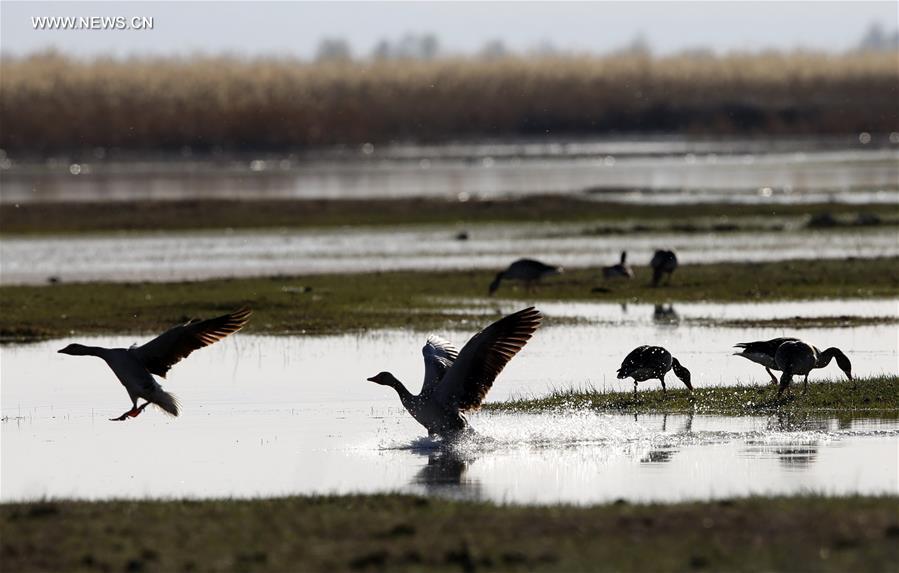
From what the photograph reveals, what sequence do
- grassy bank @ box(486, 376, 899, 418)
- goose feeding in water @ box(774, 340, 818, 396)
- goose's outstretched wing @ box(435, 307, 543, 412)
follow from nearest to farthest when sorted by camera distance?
goose's outstretched wing @ box(435, 307, 543, 412) < grassy bank @ box(486, 376, 899, 418) < goose feeding in water @ box(774, 340, 818, 396)

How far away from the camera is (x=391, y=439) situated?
13.6m

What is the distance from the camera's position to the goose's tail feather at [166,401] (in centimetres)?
1329

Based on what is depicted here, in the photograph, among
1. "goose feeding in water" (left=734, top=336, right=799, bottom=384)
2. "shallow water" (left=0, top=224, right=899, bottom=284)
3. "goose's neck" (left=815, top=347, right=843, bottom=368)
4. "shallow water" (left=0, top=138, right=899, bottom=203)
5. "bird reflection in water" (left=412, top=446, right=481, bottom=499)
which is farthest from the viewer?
"shallow water" (left=0, top=138, right=899, bottom=203)

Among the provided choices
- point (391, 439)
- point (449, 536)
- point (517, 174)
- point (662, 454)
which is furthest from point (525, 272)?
point (517, 174)

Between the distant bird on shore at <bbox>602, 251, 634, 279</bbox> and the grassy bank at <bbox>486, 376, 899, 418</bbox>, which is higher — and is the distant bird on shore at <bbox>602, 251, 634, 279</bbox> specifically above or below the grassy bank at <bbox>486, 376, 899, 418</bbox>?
above

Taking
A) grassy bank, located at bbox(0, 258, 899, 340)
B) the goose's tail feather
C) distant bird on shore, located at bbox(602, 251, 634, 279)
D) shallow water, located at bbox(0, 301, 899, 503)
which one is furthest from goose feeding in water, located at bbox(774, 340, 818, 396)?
distant bird on shore, located at bbox(602, 251, 634, 279)

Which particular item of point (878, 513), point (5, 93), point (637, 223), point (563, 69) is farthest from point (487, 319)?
point (563, 69)

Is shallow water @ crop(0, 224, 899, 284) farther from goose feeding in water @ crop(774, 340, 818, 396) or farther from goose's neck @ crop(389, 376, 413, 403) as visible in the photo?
goose's neck @ crop(389, 376, 413, 403)

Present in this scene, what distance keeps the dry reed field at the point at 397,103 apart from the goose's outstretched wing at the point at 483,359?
60.9m

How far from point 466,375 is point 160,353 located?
103 inches

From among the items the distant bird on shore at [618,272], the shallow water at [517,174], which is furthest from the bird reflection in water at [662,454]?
the shallow water at [517,174]

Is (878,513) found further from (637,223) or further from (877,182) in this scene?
(877,182)

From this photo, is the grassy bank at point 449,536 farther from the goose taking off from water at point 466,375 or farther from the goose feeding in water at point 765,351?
the goose feeding in water at point 765,351

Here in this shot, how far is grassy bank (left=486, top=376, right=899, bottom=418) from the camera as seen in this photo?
14.3 metres
